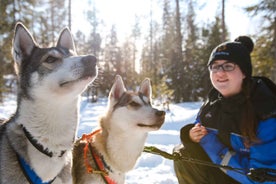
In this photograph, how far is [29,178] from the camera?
210 centimetres

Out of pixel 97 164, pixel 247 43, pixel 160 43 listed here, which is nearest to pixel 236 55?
pixel 247 43

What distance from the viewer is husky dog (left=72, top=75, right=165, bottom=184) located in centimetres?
313

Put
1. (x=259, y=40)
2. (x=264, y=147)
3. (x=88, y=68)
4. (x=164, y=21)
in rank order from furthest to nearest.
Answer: (x=164, y=21) < (x=259, y=40) < (x=264, y=147) < (x=88, y=68)

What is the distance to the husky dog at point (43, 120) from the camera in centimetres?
213

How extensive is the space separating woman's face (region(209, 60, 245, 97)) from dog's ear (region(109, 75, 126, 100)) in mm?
1208

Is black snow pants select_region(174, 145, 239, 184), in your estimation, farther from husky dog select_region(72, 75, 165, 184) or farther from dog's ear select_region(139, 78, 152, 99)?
dog's ear select_region(139, 78, 152, 99)

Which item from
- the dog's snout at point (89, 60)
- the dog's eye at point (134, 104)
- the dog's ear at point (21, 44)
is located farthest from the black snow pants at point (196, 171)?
the dog's ear at point (21, 44)

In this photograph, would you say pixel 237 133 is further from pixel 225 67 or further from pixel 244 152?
pixel 225 67

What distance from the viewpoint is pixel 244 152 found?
9.65 ft

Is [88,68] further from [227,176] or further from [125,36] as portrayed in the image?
[125,36]

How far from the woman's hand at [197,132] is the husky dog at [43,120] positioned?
155 cm

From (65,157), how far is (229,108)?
1.75m

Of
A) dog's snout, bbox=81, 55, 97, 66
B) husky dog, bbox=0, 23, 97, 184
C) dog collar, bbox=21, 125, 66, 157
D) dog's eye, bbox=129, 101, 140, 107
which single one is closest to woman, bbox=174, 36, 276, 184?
dog's eye, bbox=129, 101, 140, 107

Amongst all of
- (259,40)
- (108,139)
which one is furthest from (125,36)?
(108,139)
